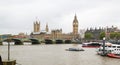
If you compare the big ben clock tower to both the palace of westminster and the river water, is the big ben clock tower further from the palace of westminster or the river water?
the river water

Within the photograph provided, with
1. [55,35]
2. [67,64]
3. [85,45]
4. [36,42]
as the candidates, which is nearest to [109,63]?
[67,64]

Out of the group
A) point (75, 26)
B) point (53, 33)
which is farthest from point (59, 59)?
point (53, 33)

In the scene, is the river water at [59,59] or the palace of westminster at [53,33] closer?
the river water at [59,59]

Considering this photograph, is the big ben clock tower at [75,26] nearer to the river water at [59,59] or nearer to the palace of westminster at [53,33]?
the palace of westminster at [53,33]

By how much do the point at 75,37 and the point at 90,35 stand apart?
961cm

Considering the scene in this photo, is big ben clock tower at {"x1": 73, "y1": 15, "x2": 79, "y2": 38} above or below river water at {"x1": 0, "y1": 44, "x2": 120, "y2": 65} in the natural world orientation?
above

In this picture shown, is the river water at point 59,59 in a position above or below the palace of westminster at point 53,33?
below

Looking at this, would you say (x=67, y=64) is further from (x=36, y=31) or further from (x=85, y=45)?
(x=36, y=31)

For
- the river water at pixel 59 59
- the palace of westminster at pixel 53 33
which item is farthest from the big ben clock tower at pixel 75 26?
the river water at pixel 59 59

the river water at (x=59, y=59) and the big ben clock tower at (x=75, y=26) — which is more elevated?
the big ben clock tower at (x=75, y=26)

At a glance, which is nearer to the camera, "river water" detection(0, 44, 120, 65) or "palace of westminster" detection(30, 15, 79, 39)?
"river water" detection(0, 44, 120, 65)

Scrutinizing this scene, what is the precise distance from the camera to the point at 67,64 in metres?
31.1

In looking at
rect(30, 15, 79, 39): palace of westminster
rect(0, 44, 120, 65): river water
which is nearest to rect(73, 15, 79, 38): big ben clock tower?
rect(30, 15, 79, 39): palace of westminster

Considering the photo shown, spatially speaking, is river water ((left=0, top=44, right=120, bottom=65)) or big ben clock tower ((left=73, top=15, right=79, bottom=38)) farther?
big ben clock tower ((left=73, top=15, right=79, bottom=38))
